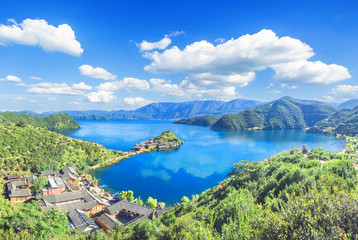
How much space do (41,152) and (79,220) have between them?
110 feet

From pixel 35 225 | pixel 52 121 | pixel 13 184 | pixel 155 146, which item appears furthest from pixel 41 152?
pixel 52 121

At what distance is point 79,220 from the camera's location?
73.9ft

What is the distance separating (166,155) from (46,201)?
48235 millimetres

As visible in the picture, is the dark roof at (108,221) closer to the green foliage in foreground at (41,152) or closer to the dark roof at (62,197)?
the dark roof at (62,197)

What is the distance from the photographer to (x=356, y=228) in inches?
244

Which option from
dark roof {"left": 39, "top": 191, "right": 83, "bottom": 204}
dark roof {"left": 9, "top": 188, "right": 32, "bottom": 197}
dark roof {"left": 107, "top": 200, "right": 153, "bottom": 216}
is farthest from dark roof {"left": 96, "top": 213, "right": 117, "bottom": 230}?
dark roof {"left": 9, "top": 188, "right": 32, "bottom": 197}

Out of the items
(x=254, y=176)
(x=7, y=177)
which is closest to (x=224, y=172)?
(x=254, y=176)

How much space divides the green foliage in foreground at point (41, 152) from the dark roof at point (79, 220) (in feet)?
81.8

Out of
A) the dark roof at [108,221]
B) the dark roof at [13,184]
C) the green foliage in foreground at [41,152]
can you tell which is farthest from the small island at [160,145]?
the dark roof at [108,221]

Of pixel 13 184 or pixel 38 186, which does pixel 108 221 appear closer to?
pixel 38 186

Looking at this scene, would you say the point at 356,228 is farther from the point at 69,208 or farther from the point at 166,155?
the point at 166,155

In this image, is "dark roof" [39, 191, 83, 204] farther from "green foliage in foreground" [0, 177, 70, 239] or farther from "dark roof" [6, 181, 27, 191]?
"green foliage in foreground" [0, 177, 70, 239]

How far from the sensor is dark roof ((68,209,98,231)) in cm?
2156

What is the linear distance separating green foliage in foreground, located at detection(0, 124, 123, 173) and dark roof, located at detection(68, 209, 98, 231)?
24.9 metres
